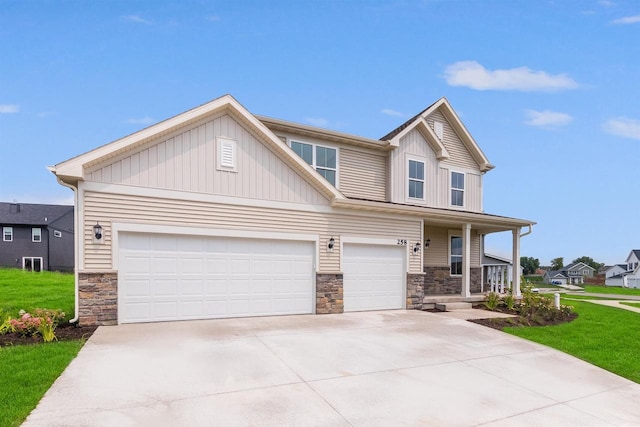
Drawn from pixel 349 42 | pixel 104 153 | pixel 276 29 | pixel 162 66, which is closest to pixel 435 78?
pixel 349 42

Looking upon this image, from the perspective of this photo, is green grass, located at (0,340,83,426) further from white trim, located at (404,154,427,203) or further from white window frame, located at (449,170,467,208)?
white window frame, located at (449,170,467,208)

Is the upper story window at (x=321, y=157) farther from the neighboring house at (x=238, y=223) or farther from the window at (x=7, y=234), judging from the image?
the window at (x=7, y=234)

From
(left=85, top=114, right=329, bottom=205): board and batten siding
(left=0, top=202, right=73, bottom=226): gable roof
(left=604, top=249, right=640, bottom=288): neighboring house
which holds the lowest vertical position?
(left=604, top=249, right=640, bottom=288): neighboring house

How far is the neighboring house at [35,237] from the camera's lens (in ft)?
107

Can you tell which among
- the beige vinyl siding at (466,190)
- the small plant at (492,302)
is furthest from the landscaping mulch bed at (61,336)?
the beige vinyl siding at (466,190)

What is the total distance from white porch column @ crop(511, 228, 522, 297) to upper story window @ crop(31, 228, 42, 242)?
1480 inches

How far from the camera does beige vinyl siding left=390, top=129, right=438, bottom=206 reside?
46.9 feet

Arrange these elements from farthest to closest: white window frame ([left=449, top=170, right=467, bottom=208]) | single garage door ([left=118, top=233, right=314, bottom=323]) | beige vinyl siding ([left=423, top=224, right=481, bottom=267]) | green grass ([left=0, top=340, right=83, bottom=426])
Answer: white window frame ([left=449, top=170, right=467, bottom=208]) < beige vinyl siding ([left=423, top=224, right=481, bottom=267]) < single garage door ([left=118, top=233, right=314, bottom=323]) < green grass ([left=0, top=340, right=83, bottom=426])

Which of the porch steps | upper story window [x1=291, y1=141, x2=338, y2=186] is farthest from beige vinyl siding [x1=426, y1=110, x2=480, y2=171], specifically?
the porch steps

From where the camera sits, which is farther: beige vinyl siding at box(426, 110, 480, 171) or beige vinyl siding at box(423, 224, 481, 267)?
beige vinyl siding at box(426, 110, 480, 171)

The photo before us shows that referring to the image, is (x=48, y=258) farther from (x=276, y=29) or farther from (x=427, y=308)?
(x=427, y=308)

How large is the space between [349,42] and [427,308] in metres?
9.78

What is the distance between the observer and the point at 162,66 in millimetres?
12766

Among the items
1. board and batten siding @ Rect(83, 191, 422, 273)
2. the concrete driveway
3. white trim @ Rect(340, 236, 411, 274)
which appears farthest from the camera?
white trim @ Rect(340, 236, 411, 274)
